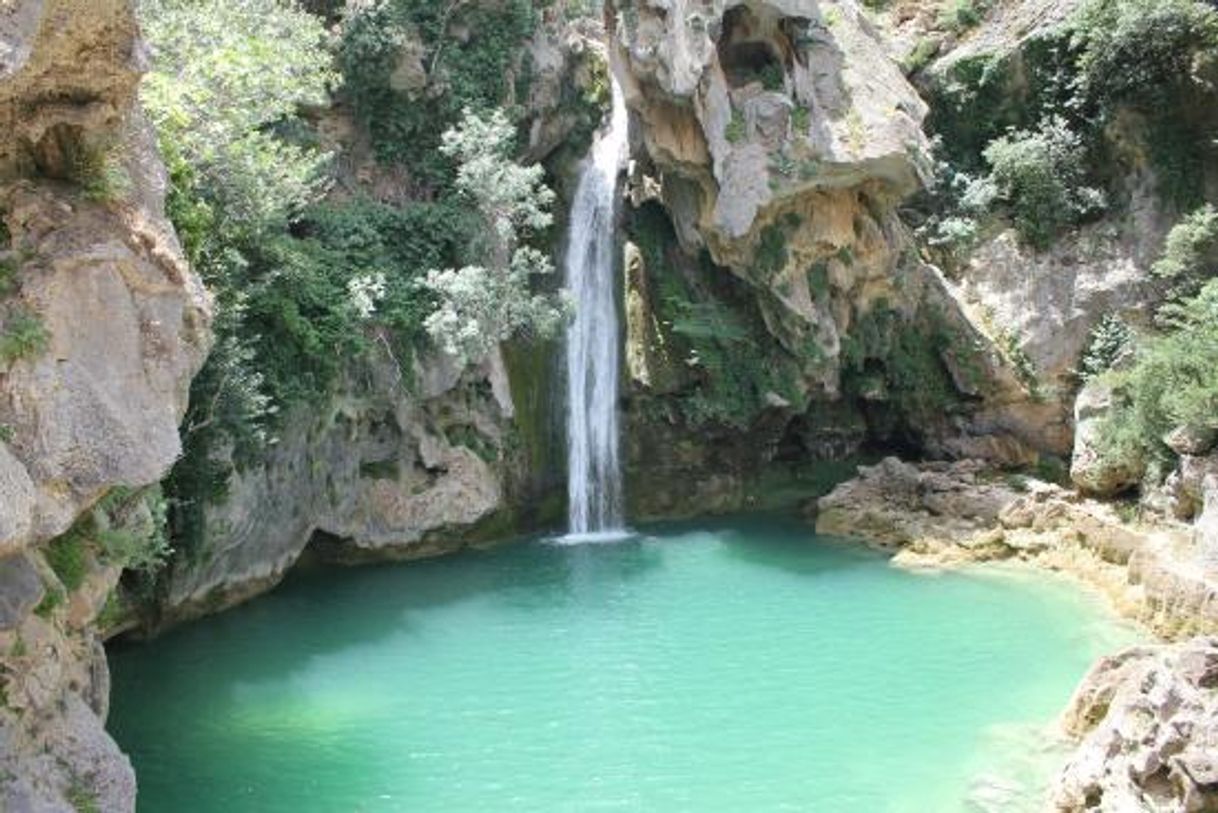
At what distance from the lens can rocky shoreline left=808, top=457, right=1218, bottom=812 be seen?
1089cm

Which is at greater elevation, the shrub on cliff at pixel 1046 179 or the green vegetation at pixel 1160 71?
the green vegetation at pixel 1160 71

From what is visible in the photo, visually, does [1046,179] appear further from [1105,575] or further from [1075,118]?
[1105,575]

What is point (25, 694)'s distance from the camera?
400 inches

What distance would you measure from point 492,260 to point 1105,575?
42.9 ft

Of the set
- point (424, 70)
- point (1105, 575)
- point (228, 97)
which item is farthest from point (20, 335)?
point (1105, 575)

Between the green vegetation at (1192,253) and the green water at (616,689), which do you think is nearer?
the green water at (616,689)

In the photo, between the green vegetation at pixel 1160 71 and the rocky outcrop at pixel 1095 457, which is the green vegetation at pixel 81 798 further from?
the green vegetation at pixel 1160 71

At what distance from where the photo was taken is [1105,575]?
2034cm

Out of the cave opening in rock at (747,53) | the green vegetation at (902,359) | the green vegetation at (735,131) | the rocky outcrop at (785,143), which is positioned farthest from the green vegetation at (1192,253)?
→ the green vegetation at (735,131)

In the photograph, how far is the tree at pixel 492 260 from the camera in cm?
2119

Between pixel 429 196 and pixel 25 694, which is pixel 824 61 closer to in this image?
pixel 429 196

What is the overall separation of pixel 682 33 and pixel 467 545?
1152 centimetres

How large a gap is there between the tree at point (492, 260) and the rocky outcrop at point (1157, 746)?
12657 millimetres

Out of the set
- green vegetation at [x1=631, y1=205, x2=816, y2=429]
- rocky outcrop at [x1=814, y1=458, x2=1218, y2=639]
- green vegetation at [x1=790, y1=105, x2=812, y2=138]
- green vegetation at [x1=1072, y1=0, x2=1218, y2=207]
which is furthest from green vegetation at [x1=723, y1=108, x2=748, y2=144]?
green vegetation at [x1=1072, y1=0, x2=1218, y2=207]
